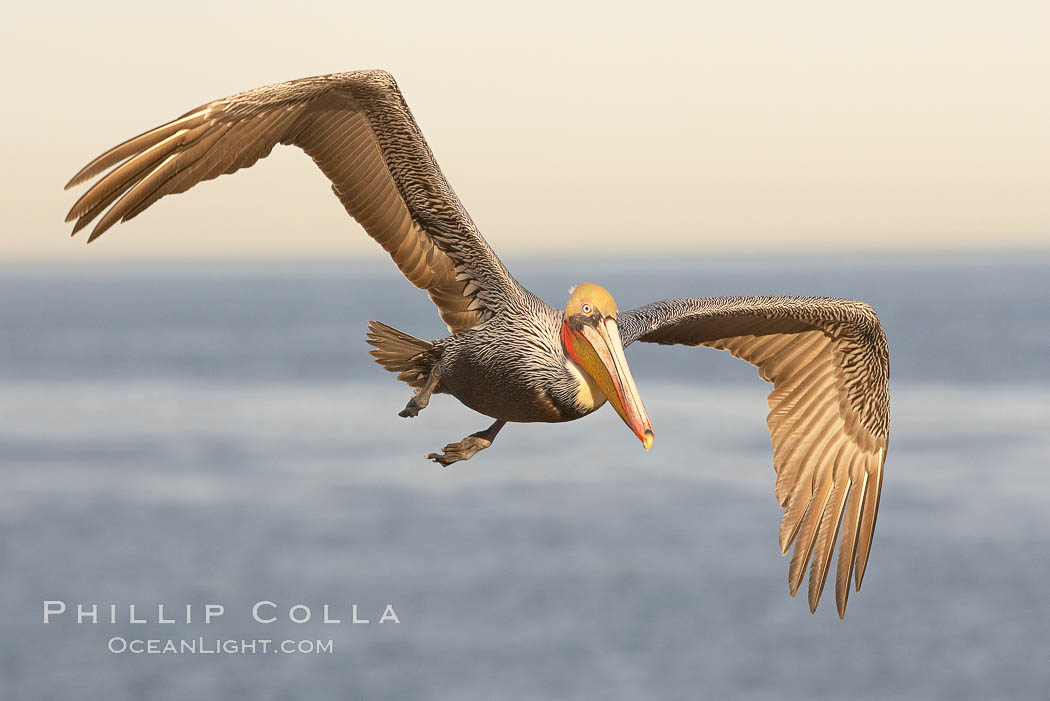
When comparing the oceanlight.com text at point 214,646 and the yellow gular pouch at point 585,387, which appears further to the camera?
the oceanlight.com text at point 214,646

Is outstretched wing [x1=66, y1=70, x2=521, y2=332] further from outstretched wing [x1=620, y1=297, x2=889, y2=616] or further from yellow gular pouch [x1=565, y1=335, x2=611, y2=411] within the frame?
outstretched wing [x1=620, y1=297, x2=889, y2=616]

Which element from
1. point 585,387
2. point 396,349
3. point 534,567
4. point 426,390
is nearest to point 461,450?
point 426,390

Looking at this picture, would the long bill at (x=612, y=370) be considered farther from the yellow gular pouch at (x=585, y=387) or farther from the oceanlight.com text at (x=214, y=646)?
the oceanlight.com text at (x=214, y=646)

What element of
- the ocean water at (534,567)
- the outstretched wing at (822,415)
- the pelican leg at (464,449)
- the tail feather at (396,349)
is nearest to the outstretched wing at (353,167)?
the tail feather at (396,349)

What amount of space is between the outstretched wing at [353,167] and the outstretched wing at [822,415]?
78.7 inches

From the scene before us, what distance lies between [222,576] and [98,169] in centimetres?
9883

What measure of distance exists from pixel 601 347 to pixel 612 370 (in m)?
0.18

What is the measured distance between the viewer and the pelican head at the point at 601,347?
317 inches

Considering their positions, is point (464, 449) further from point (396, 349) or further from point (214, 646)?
point (214, 646)

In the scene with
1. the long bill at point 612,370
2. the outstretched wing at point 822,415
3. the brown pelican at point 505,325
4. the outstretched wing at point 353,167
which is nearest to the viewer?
the outstretched wing at point 353,167

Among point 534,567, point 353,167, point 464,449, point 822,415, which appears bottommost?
point 534,567

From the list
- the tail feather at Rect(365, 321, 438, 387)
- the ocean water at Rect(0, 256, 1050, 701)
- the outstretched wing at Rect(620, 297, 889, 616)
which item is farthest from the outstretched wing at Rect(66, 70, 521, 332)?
the ocean water at Rect(0, 256, 1050, 701)

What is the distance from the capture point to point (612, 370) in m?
8.21

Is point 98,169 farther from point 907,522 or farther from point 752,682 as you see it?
point 907,522
